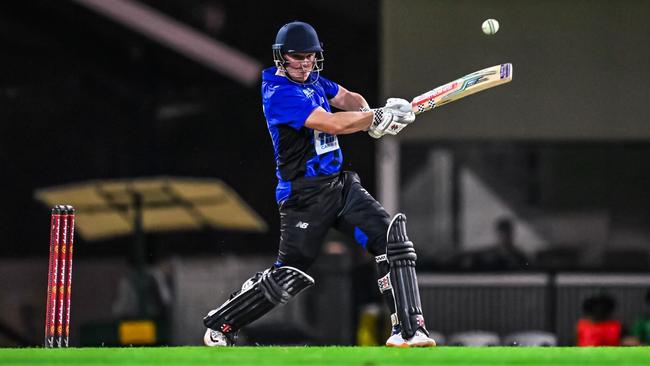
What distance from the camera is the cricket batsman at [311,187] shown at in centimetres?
695

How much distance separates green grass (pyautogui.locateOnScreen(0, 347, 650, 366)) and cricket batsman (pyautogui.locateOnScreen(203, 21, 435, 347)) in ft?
1.41

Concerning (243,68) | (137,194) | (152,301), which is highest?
(243,68)

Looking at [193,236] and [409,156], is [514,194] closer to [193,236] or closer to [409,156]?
[409,156]

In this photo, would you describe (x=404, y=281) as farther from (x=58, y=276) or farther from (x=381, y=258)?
(x=58, y=276)

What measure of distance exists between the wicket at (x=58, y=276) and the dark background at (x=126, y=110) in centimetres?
362

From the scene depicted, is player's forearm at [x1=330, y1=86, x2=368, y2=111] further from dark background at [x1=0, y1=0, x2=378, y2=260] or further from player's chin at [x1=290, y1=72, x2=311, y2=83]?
dark background at [x1=0, y1=0, x2=378, y2=260]

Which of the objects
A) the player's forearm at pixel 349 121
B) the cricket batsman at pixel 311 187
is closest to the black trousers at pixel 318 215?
the cricket batsman at pixel 311 187

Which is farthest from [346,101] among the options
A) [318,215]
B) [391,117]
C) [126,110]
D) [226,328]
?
[126,110]

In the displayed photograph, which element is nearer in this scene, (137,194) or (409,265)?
(409,265)

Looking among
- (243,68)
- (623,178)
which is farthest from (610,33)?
(243,68)

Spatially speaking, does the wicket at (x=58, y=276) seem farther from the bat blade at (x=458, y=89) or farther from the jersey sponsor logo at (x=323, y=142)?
the bat blade at (x=458, y=89)

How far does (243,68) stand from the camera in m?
10.9

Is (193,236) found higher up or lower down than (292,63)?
lower down

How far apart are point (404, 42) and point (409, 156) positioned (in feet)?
2.87
